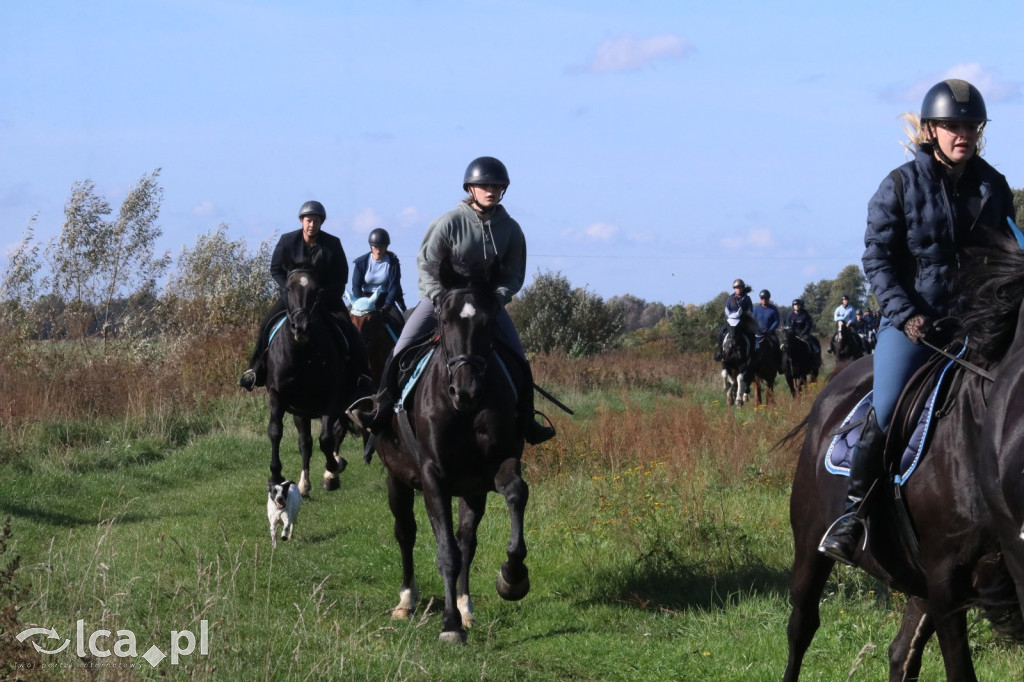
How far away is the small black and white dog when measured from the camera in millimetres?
11109

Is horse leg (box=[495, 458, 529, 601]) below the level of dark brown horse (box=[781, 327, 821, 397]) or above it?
below

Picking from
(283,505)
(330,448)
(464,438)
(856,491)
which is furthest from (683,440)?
(856,491)

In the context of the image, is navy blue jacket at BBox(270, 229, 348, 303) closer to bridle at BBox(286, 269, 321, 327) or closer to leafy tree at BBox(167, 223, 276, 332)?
bridle at BBox(286, 269, 321, 327)

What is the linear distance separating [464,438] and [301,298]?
5.56 meters

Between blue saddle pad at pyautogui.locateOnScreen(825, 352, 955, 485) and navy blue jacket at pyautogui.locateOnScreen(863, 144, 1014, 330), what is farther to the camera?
navy blue jacket at pyautogui.locateOnScreen(863, 144, 1014, 330)

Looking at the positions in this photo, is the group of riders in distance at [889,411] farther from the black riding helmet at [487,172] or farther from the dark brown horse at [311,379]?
the dark brown horse at [311,379]

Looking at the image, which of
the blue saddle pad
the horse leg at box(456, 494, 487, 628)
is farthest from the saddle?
the horse leg at box(456, 494, 487, 628)

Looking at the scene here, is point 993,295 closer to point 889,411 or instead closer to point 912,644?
point 889,411

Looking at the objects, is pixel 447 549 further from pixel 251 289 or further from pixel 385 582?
pixel 251 289

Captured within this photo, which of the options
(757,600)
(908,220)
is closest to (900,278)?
(908,220)

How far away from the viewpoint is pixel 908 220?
19.0ft

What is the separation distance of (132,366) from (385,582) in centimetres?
1192

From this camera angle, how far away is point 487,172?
9062 millimetres

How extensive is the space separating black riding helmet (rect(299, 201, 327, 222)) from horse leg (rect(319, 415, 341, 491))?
7.81 ft
